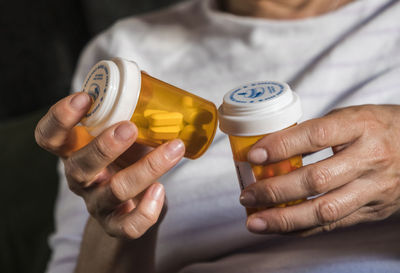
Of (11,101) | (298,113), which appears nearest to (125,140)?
(298,113)

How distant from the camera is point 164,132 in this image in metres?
0.59

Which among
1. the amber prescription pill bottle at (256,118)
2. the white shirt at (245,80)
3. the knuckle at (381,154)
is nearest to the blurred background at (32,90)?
the white shirt at (245,80)

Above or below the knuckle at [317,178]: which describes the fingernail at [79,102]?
above

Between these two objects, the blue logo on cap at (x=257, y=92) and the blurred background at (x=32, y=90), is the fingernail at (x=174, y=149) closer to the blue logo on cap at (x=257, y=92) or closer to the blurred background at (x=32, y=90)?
the blue logo on cap at (x=257, y=92)

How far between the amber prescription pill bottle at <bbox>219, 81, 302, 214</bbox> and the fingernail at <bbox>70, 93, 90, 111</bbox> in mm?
173

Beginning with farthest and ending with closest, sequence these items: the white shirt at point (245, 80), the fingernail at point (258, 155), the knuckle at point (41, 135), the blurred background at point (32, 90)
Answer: the blurred background at point (32, 90), the white shirt at point (245, 80), the knuckle at point (41, 135), the fingernail at point (258, 155)

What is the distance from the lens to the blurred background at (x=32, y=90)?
117 centimetres

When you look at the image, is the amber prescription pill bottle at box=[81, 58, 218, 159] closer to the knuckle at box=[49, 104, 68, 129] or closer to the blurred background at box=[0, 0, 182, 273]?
the knuckle at box=[49, 104, 68, 129]

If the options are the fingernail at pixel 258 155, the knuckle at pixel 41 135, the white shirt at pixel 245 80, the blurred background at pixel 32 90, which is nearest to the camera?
the fingernail at pixel 258 155

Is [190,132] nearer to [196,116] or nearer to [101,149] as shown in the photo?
[196,116]

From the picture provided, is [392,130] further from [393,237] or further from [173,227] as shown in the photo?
[173,227]

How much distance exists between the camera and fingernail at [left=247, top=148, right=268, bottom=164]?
1.76ft

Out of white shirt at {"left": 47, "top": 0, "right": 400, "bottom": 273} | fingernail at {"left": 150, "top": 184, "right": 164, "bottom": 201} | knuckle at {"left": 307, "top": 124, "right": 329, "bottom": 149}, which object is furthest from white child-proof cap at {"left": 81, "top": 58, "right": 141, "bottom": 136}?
white shirt at {"left": 47, "top": 0, "right": 400, "bottom": 273}

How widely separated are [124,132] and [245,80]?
0.47 m
